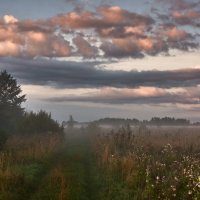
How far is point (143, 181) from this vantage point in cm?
1647

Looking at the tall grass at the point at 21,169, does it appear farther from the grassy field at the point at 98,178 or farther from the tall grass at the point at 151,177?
the tall grass at the point at 151,177

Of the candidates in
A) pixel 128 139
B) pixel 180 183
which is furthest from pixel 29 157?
pixel 180 183

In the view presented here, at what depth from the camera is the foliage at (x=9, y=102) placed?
1644 inches

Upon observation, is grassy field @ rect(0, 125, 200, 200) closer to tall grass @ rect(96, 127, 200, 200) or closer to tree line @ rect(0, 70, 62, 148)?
tall grass @ rect(96, 127, 200, 200)

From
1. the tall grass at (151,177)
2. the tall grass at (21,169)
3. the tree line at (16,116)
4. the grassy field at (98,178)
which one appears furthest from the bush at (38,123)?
the tall grass at (151,177)

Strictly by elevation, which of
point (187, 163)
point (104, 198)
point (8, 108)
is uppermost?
point (8, 108)

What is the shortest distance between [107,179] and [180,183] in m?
4.79

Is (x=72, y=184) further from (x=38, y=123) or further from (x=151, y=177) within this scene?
(x=38, y=123)

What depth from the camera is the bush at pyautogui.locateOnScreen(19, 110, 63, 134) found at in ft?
137

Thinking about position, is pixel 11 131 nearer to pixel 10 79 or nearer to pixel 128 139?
pixel 10 79

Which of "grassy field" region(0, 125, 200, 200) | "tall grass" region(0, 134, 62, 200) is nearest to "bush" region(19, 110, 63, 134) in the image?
Answer: "tall grass" region(0, 134, 62, 200)

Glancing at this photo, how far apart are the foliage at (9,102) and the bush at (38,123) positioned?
1098mm

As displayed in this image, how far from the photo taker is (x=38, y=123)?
43250 millimetres

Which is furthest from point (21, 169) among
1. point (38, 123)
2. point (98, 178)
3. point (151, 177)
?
point (38, 123)
